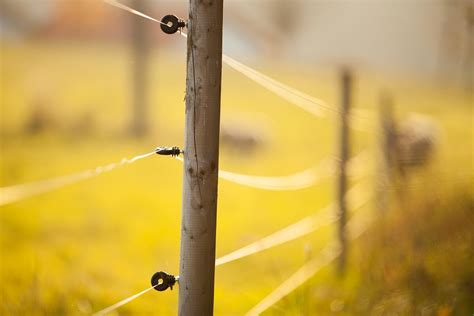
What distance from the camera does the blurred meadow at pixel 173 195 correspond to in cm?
330

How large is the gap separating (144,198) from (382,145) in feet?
10.1

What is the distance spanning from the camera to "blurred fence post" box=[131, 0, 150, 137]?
9.88 m

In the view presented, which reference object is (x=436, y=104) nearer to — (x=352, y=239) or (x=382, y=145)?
(x=382, y=145)

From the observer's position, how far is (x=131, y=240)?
5215mm

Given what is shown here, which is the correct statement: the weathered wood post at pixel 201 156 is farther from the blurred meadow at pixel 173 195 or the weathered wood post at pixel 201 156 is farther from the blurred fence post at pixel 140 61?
the blurred fence post at pixel 140 61

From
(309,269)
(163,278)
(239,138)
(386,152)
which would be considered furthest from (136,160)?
(239,138)

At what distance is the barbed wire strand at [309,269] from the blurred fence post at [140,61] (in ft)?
19.5

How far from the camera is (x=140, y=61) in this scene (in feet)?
33.6

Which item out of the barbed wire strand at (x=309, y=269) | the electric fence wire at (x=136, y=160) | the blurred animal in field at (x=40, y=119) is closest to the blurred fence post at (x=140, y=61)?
the blurred animal in field at (x=40, y=119)

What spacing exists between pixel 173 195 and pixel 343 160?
11.4 feet

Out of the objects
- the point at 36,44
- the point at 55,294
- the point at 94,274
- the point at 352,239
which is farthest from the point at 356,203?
the point at 36,44

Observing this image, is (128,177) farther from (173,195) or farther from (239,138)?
(239,138)

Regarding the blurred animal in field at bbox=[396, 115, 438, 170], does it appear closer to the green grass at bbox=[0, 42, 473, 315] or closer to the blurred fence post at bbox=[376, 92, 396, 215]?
the green grass at bbox=[0, 42, 473, 315]

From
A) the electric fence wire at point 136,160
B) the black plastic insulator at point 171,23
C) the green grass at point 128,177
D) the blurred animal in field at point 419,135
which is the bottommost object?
the green grass at point 128,177
